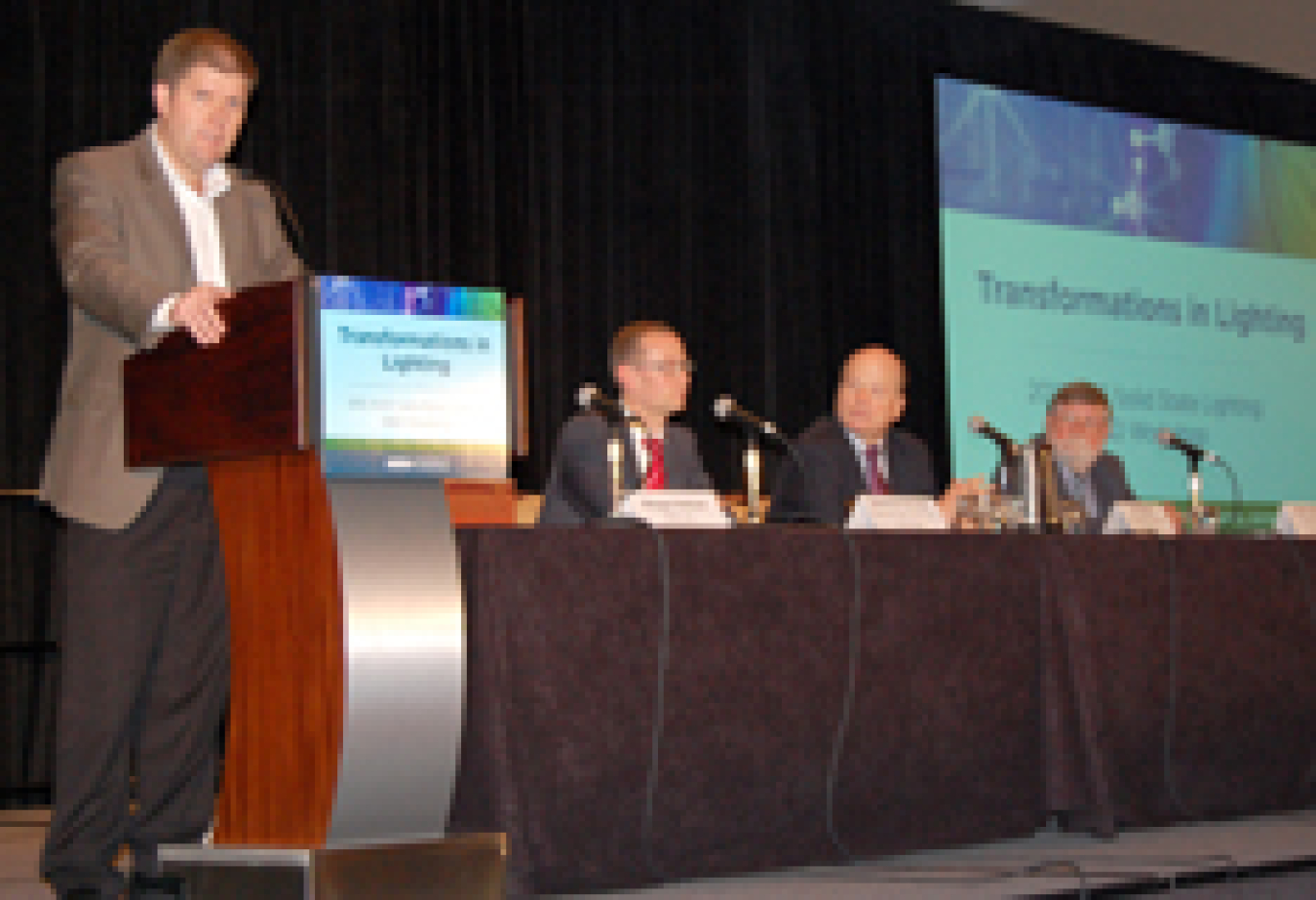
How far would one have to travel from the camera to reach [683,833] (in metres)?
2.73

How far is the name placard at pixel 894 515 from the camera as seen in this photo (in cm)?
318

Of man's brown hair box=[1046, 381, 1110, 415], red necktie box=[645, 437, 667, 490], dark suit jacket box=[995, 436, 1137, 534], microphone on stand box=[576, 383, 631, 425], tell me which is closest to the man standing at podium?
microphone on stand box=[576, 383, 631, 425]

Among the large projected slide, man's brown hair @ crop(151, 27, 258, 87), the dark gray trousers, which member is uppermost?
the large projected slide

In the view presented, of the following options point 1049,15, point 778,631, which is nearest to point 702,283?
point 1049,15

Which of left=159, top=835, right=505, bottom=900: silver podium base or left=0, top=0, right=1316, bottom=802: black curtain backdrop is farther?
left=0, top=0, right=1316, bottom=802: black curtain backdrop

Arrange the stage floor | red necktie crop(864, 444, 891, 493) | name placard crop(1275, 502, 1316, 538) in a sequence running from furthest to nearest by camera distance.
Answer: red necktie crop(864, 444, 891, 493)
name placard crop(1275, 502, 1316, 538)
the stage floor

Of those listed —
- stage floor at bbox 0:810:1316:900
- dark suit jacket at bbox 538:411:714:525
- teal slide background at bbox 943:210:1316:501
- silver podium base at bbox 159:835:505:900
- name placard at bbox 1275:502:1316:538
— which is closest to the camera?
silver podium base at bbox 159:835:505:900

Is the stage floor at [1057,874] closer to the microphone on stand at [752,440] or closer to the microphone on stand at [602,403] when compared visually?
the microphone on stand at [752,440]

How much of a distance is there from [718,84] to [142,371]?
4858 millimetres

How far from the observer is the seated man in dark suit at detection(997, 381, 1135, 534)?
423 cm

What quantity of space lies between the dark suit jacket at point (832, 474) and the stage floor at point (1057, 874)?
0.97 m

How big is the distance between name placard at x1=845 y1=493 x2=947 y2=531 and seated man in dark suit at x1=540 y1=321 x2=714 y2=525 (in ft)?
1.66

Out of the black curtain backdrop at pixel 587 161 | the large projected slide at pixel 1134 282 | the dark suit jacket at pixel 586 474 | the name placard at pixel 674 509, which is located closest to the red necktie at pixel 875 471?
the dark suit jacket at pixel 586 474

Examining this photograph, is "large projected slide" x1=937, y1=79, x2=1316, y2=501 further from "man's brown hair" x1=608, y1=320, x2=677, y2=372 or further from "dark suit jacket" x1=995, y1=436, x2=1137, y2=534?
"man's brown hair" x1=608, y1=320, x2=677, y2=372
